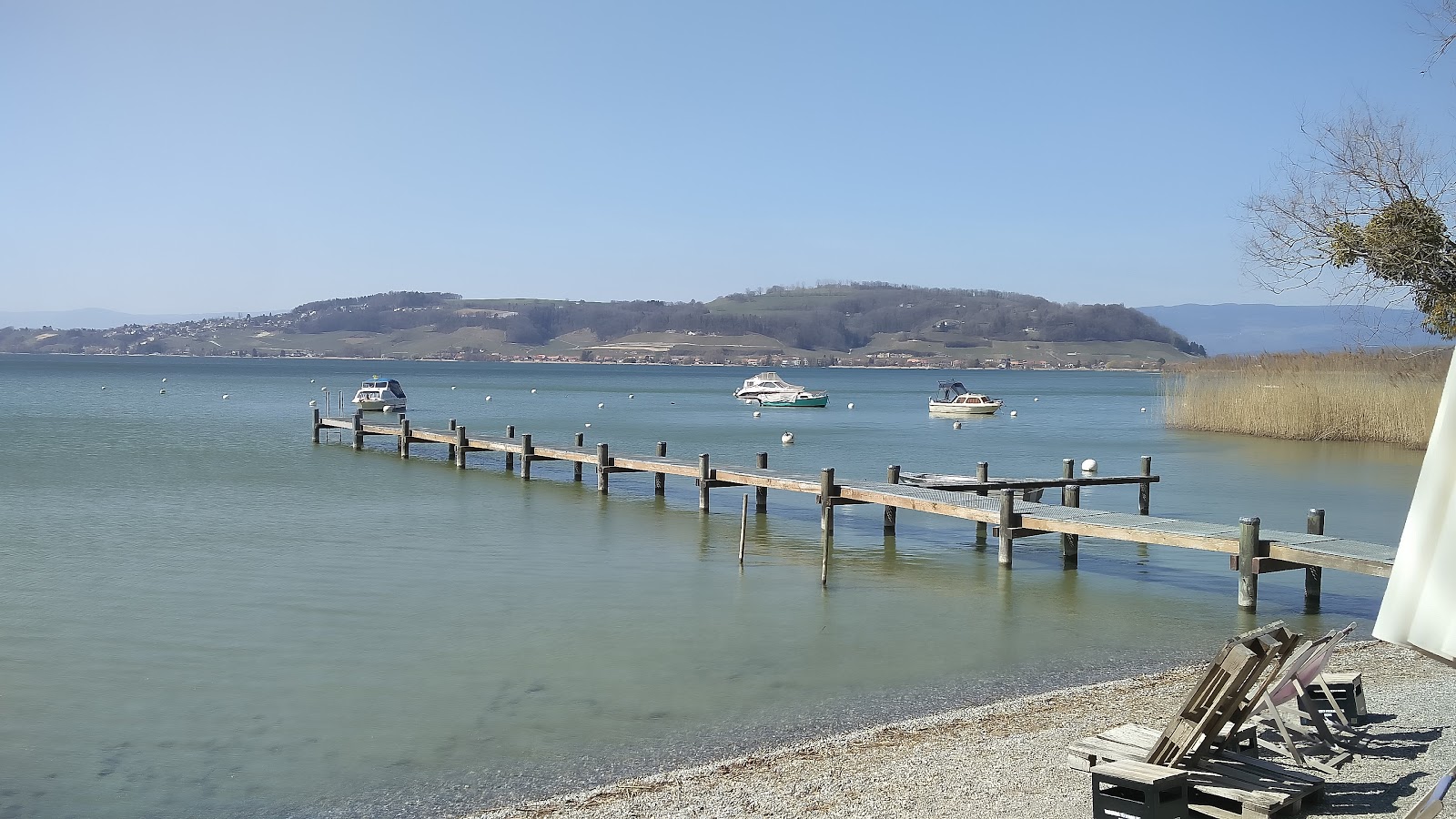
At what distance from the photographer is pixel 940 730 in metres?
10.8

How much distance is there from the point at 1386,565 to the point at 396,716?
36.9ft

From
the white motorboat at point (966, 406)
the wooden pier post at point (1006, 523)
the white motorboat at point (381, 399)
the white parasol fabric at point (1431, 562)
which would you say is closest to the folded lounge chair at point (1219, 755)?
the white parasol fabric at point (1431, 562)

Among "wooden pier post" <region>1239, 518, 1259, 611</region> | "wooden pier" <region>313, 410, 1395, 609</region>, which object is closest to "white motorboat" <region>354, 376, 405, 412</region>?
A: "wooden pier" <region>313, 410, 1395, 609</region>

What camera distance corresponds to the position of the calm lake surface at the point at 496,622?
1077cm

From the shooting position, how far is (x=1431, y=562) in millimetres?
3238

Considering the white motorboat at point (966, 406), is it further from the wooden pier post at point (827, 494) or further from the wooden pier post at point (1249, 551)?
the wooden pier post at point (1249, 551)

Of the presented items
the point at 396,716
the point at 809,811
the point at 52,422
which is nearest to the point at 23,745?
the point at 396,716

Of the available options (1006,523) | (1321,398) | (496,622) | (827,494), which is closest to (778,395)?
(1321,398)

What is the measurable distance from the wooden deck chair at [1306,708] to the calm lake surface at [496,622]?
3453mm

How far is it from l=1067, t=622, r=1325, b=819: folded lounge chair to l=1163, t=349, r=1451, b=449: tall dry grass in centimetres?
3108

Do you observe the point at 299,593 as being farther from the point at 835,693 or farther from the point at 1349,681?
the point at 1349,681

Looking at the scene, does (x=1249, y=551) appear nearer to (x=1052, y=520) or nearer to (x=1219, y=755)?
(x=1052, y=520)

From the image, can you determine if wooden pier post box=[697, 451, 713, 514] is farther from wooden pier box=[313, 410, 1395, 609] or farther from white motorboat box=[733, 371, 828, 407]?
white motorboat box=[733, 371, 828, 407]

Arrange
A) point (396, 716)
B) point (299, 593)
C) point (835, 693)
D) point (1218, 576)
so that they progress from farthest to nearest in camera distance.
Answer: point (1218, 576) < point (299, 593) < point (835, 693) < point (396, 716)
